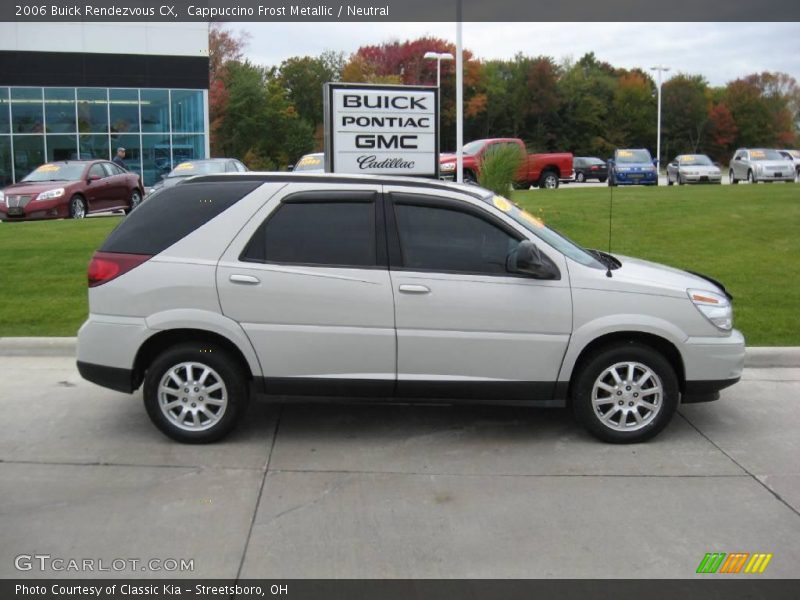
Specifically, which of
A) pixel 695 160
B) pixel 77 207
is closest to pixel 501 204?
pixel 77 207

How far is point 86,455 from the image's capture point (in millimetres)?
5699

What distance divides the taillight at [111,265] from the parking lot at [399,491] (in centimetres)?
113

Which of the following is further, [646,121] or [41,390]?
[646,121]

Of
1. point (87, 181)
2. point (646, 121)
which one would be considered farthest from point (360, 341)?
point (646, 121)

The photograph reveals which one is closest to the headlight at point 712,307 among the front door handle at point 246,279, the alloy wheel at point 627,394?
the alloy wheel at point 627,394

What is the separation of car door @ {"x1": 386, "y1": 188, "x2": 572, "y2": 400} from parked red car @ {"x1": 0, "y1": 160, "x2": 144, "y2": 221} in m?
14.7

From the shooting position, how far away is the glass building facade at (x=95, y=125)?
1499 inches

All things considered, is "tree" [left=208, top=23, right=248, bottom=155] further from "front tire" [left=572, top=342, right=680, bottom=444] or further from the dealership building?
"front tire" [left=572, top=342, right=680, bottom=444]

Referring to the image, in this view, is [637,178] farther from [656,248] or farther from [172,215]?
[172,215]

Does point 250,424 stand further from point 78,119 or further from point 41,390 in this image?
point 78,119

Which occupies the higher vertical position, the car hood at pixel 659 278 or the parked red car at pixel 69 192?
the parked red car at pixel 69 192

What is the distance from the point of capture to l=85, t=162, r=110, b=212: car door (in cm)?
1930

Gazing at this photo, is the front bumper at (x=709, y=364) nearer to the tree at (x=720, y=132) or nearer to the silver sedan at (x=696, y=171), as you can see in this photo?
the silver sedan at (x=696, y=171)

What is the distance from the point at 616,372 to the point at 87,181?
635 inches
